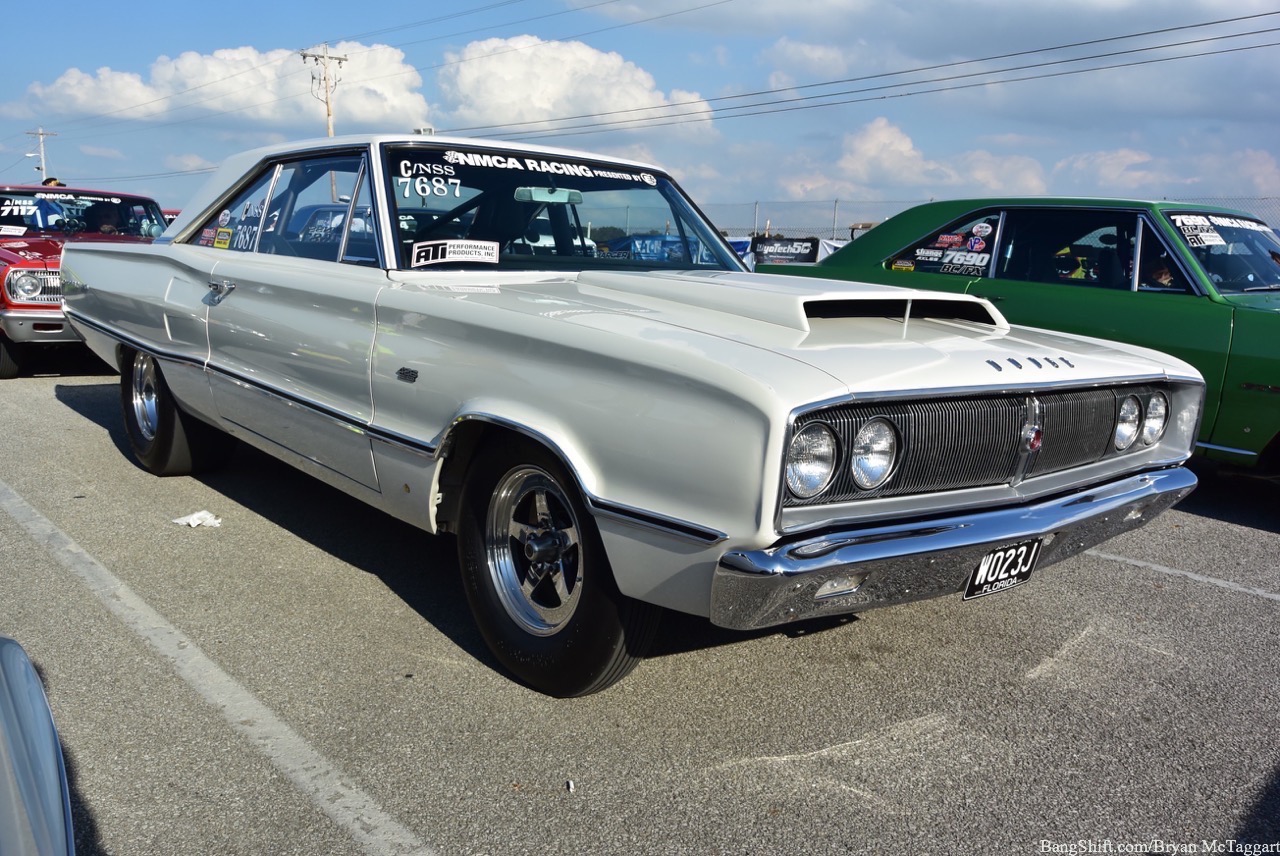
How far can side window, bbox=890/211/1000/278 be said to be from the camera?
6465 mm

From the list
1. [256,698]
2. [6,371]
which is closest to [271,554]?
[256,698]

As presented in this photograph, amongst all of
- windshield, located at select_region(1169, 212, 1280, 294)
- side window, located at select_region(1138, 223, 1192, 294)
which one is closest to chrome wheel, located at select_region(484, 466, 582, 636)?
side window, located at select_region(1138, 223, 1192, 294)

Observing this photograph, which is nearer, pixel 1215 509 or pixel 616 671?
pixel 616 671

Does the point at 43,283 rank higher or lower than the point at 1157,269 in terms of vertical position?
lower

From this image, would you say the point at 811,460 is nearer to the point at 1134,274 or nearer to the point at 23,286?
the point at 1134,274

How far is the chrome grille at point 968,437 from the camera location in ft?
8.29

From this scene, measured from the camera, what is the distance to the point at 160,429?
5.20m

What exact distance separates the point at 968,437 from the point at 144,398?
451 cm

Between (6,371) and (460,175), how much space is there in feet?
22.1

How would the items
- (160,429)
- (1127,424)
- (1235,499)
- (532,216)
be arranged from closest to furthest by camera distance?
(1127,424), (532,216), (160,429), (1235,499)

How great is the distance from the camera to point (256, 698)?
9.80 feet

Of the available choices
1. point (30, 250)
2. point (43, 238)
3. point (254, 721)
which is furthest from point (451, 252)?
point (43, 238)

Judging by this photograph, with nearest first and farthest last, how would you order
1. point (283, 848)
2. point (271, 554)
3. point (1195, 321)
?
point (283, 848) → point (271, 554) → point (1195, 321)

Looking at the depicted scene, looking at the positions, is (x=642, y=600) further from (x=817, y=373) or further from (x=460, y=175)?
(x=460, y=175)
